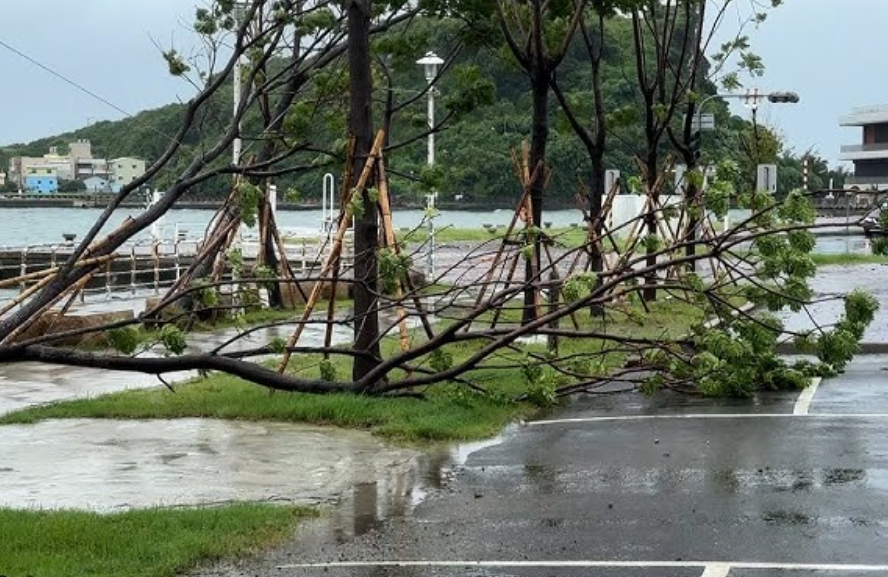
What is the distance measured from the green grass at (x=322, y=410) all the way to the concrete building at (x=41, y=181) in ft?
191

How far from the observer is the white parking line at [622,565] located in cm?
857

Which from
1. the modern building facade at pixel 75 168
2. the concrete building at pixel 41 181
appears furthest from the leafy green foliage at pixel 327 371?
the concrete building at pixel 41 181

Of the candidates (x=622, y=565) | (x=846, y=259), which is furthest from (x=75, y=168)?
(x=622, y=565)

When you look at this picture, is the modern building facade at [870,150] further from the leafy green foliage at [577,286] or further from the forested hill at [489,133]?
the leafy green foliage at [577,286]

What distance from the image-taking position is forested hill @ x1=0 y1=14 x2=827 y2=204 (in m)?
25.9

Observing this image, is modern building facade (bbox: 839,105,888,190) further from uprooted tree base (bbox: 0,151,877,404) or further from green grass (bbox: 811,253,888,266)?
uprooted tree base (bbox: 0,151,877,404)

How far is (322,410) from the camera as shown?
14.3 metres

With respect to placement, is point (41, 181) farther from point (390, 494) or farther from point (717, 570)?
point (717, 570)

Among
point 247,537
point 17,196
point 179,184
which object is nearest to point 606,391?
point 179,184

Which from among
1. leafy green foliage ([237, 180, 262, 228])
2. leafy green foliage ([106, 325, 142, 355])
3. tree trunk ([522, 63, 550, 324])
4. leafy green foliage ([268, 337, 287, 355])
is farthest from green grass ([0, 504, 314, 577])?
tree trunk ([522, 63, 550, 324])

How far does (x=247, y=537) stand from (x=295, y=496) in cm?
152

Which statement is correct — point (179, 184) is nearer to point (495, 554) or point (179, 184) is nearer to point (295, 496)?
point (295, 496)

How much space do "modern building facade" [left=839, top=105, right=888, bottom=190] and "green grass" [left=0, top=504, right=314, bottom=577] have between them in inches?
4161

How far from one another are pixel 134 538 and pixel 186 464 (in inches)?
119
